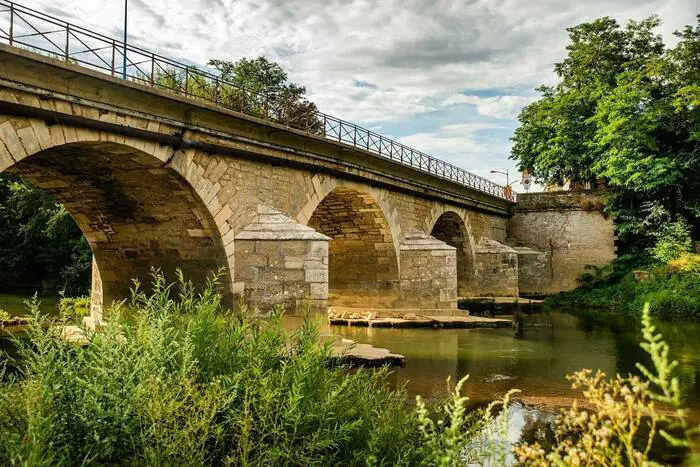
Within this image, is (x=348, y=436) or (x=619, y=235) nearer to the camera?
(x=348, y=436)

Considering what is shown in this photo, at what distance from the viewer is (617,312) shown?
2188cm

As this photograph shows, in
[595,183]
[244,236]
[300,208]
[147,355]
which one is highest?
[595,183]

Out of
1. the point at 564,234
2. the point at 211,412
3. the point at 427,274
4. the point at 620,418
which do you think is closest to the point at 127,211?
the point at 211,412

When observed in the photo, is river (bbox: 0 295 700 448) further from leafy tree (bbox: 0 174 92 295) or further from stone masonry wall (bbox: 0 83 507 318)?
leafy tree (bbox: 0 174 92 295)

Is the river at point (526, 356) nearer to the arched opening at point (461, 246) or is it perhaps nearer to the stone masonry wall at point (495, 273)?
the stone masonry wall at point (495, 273)

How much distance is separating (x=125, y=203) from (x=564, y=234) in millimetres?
22328

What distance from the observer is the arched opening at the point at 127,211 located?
9977mm

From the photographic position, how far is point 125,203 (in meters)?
11.3

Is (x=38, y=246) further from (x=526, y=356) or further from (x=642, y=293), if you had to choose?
(x=642, y=293)

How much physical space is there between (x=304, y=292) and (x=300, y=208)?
9.36 ft

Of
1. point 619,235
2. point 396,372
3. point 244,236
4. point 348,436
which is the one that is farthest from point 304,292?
point 619,235

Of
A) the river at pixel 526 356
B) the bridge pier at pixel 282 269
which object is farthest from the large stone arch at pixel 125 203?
A: the river at pixel 526 356

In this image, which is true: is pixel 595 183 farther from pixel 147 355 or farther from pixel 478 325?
pixel 147 355

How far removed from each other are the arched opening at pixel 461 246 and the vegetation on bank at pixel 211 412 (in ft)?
66.4
